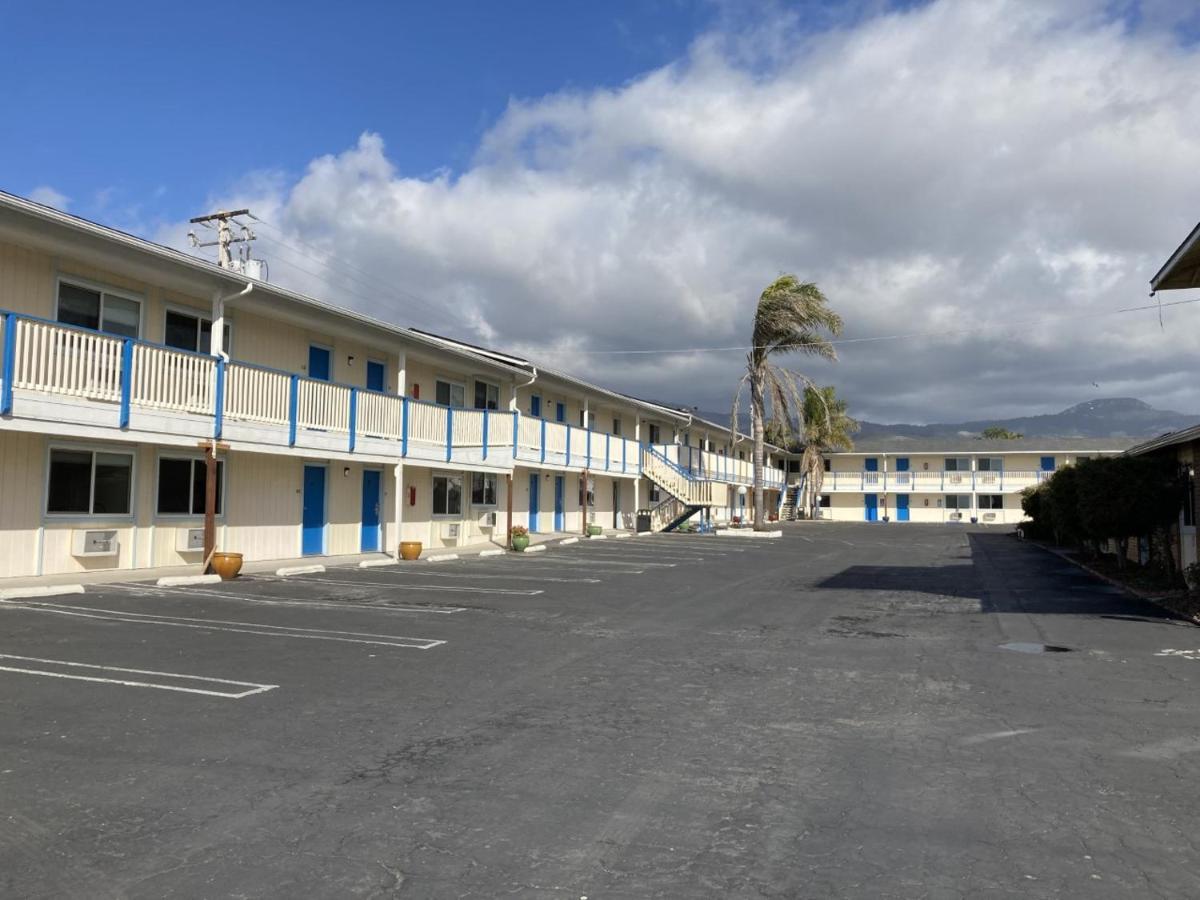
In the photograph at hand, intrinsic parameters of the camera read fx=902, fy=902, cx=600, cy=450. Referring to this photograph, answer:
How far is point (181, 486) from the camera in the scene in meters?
17.6

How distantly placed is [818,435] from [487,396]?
40.0 m

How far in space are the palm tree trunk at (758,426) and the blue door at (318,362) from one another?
23.0 m

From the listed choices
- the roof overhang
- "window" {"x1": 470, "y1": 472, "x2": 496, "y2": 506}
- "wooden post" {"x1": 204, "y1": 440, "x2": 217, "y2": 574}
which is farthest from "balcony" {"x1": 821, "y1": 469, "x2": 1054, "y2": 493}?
"wooden post" {"x1": 204, "y1": 440, "x2": 217, "y2": 574}

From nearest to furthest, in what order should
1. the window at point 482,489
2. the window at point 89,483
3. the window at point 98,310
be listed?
the window at point 89,483 < the window at point 98,310 < the window at point 482,489

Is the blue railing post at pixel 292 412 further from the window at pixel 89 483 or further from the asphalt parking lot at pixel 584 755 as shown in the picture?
the asphalt parking lot at pixel 584 755

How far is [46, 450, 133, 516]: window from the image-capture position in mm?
15227

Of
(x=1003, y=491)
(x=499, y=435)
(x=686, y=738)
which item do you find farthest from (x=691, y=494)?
(x=1003, y=491)

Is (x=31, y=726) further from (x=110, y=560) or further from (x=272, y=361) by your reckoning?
(x=272, y=361)

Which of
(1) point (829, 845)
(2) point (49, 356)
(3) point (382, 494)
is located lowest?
(1) point (829, 845)

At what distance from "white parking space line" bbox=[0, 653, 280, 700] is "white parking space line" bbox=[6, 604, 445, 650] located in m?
2.21

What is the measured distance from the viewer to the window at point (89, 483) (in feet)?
50.0

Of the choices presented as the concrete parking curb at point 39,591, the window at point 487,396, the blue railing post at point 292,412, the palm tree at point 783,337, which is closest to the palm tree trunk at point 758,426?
the palm tree at point 783,337

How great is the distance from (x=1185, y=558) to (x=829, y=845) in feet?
58.3

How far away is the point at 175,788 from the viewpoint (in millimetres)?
5098
